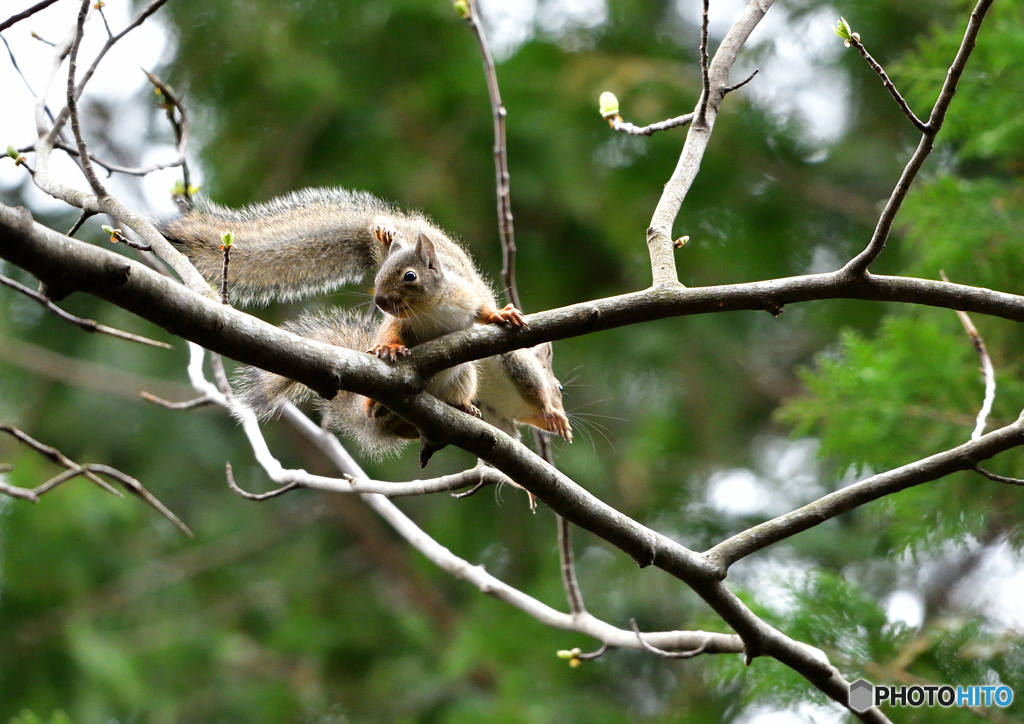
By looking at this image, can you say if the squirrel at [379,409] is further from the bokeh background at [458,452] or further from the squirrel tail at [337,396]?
the bokeh background at [458,452]

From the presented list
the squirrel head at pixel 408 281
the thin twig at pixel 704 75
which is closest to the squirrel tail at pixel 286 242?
the squirrel head at pixel 408 281

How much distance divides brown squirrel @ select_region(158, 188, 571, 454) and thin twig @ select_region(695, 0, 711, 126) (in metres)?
0.74

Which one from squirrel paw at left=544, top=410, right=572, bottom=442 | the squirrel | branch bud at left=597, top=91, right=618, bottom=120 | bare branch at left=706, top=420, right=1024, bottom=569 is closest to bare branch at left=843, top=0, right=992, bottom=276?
bare branch at left=706, top=420, right=1024, bottom=569

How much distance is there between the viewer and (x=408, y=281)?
2.54 metres

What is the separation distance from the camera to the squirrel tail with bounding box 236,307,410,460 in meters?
2.57

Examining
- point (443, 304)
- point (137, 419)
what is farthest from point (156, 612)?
point (443, 304)

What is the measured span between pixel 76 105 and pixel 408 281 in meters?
0.91

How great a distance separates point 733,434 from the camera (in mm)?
6898

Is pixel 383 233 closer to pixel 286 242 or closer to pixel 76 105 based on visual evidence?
pixel 286 242

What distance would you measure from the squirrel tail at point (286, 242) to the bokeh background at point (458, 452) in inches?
87.7

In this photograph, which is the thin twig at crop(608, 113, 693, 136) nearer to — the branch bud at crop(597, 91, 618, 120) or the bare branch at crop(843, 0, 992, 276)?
the branch bud at crop(597, 91, 618, 120)

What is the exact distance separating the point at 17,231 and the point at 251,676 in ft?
20.3

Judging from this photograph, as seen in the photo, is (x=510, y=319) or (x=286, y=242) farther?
(x=286, y=242)

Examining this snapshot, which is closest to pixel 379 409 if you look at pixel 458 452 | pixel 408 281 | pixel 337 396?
pixel 337 396
